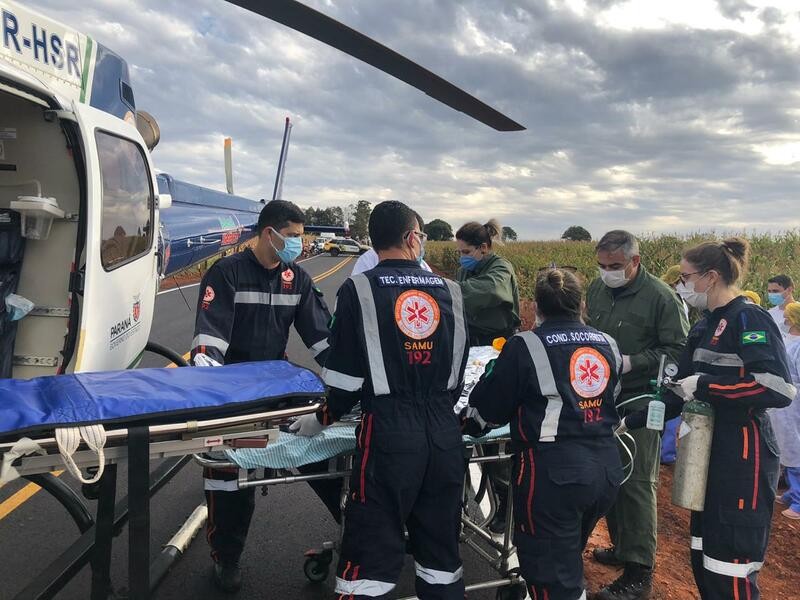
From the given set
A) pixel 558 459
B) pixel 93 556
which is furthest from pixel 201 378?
pixel 558 459

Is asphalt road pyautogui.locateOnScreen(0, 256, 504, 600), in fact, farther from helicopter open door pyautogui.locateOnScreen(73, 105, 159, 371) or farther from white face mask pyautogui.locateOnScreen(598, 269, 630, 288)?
white face mask pyautogui.locateOnScreen(598, 269, 630, 288)

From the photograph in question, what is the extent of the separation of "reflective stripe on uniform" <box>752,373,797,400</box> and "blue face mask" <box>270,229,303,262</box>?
2.44 m

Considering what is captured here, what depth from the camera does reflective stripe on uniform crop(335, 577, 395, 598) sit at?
2172mm

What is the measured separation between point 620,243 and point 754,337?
0.99m

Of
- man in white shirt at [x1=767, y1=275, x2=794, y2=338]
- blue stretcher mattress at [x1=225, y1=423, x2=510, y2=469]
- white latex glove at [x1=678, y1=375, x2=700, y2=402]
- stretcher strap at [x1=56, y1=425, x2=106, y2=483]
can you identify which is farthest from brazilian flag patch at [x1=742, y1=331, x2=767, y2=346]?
man in white shirt at [x1=767, y1=275, x2=794, y2=338]

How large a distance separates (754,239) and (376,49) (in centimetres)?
1580

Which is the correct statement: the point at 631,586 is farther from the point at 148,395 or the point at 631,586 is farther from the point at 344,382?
the point at 148,395

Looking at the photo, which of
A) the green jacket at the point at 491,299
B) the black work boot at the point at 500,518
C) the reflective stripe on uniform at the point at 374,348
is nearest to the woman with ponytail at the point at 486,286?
the green jacket at the point at 491,299

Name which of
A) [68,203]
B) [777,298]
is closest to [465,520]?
[68,203]

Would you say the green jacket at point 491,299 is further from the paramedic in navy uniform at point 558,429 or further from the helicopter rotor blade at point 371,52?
the paramedic in navy uniform at point 558,429

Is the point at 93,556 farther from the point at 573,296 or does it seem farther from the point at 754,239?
the point at 754,239

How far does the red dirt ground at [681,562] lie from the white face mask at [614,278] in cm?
174

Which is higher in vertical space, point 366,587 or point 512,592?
point 366,587

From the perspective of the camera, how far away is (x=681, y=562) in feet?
11.3
